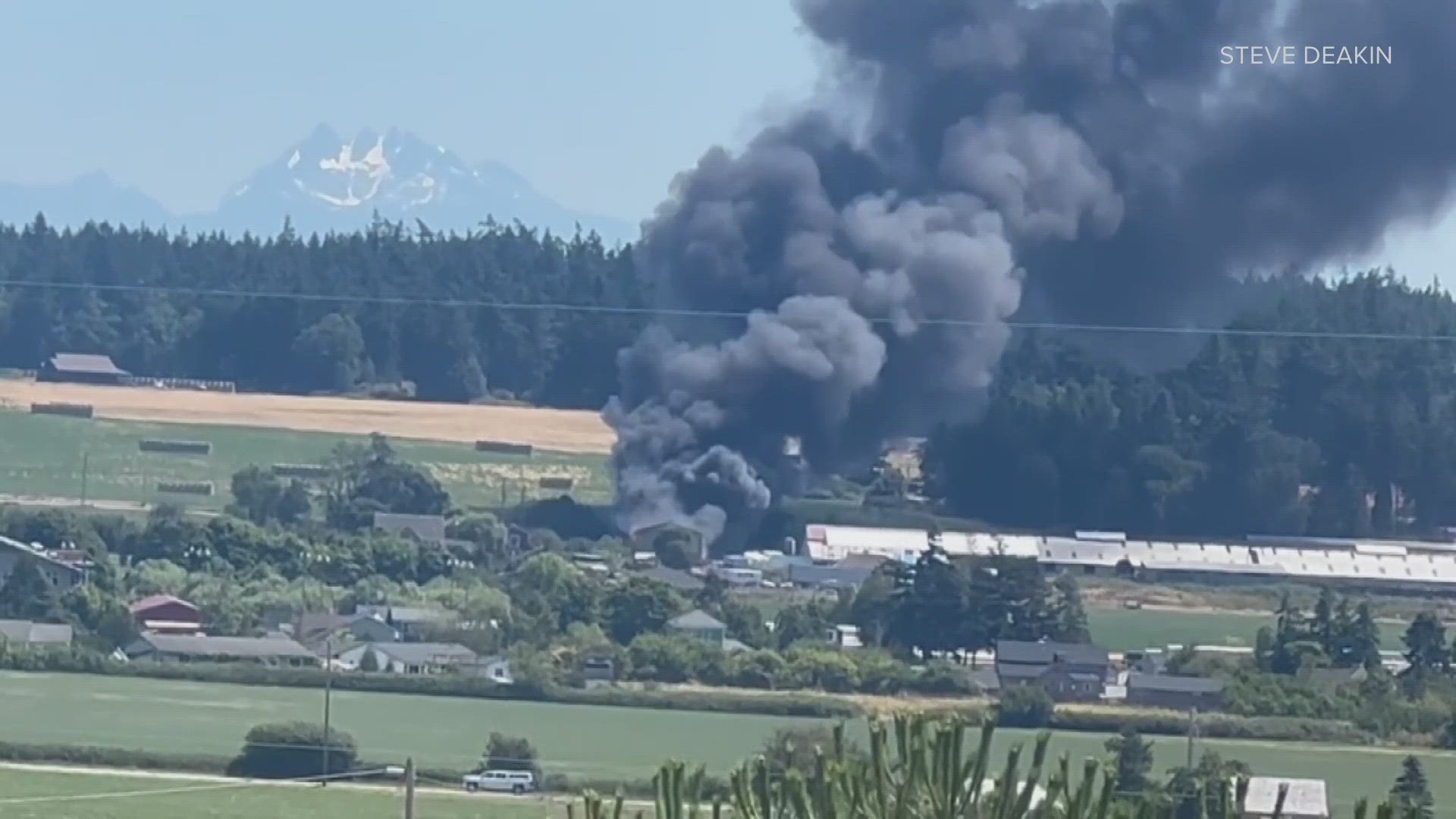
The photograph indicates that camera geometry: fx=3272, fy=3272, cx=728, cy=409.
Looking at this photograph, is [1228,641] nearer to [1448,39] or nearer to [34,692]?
[34,692]

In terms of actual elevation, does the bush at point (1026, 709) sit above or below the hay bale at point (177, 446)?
below

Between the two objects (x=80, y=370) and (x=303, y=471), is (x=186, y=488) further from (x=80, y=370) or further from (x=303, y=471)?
(x=80, y=370)

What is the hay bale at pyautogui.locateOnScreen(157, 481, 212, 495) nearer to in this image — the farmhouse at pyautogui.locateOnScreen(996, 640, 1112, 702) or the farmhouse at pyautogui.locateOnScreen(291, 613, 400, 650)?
the farmhouse at pyautogui.locateOnScreen(291, 613, 400, 650)

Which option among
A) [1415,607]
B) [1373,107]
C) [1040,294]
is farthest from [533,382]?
[1415,607]

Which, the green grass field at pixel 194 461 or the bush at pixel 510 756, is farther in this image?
the green grass field at pixel 194 461

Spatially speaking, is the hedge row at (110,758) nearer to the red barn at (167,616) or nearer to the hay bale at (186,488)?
the red barn at (167,616)

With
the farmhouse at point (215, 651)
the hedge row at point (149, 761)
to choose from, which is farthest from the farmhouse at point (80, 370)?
the hedge row at point (149, 761)

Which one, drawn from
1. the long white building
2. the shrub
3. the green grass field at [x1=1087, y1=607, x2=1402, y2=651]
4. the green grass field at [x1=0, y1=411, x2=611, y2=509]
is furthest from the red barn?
the green grass field at [x1=1087, y1=607, x2=1402, y2=651]
